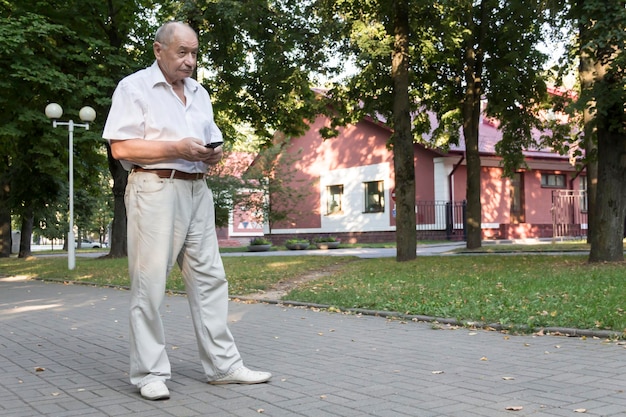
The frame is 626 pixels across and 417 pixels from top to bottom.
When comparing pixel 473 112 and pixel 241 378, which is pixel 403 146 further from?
pixel 241 378

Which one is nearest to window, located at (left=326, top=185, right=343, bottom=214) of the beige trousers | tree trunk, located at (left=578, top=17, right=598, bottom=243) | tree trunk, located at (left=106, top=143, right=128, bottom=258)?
tree trunk, located at (left=106, top=143, right=128, bottom=258)

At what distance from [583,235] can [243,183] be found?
17.3 metres

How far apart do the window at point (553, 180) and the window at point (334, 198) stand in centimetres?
1093

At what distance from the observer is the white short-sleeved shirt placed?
471cm

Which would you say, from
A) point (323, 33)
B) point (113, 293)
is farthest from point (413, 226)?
point (113, 293)

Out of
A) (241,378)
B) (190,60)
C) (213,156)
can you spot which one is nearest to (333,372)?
(241,378)

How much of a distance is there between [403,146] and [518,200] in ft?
70.5

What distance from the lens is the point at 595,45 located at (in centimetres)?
1201

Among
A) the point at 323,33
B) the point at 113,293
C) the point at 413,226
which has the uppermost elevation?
the point at 323,33

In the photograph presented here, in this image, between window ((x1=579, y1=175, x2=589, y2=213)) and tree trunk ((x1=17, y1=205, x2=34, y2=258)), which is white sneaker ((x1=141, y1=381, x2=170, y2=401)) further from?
tree trunk ((x1=17, y1=205, x2=34, y2=258))

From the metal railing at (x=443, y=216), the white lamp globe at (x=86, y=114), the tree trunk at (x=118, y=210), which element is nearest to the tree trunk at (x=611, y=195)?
the white lamp globe at (x=86, y=114)

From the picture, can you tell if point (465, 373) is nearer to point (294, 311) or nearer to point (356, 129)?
point (294, 311)

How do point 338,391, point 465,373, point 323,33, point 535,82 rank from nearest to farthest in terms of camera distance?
1. point 338,391
2. point 465,373
3. point 323,33
4. point 535,82

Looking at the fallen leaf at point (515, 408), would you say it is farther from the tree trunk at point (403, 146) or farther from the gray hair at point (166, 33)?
the tree trunk at point (403, 146)
